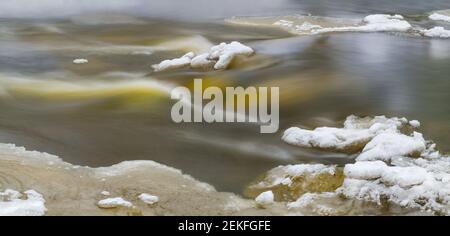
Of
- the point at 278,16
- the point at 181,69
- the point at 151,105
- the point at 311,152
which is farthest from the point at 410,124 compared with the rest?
the point at 278,16

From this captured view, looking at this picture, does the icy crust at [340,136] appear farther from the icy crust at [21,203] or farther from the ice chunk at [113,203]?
the icy crust at [21,203]

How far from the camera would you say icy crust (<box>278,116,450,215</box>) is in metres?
4.45

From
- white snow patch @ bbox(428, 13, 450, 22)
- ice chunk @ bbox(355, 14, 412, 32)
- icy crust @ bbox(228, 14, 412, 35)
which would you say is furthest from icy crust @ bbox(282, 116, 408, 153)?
white snow patch @ bbox(428, 13, 450, 22)

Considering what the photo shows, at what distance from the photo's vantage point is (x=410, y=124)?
6.29m

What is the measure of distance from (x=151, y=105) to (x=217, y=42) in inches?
152

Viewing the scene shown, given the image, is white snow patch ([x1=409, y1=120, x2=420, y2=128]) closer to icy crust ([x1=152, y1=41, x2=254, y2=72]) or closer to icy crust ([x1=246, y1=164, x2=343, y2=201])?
icy crust ([x1=246, y1=164, x2=343, y2=201])

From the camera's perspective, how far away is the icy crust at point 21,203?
415 centimetres

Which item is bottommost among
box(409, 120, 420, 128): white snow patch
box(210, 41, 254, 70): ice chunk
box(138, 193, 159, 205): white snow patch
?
box(138, 193, 159, 205): white snow patch

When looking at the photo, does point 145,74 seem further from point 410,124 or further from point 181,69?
point 410,124

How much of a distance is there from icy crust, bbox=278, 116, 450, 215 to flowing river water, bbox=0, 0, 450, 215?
0.69 feet

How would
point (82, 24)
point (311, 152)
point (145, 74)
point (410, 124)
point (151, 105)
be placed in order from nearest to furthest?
point (311, 152)
point (410, 124)
point (151, 105)
point (145, 74)
point (82, 24)

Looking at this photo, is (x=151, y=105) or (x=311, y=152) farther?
(x=151, y=105)

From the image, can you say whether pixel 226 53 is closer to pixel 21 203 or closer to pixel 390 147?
pixel 390 147

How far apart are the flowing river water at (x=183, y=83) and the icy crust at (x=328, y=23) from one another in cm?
38
